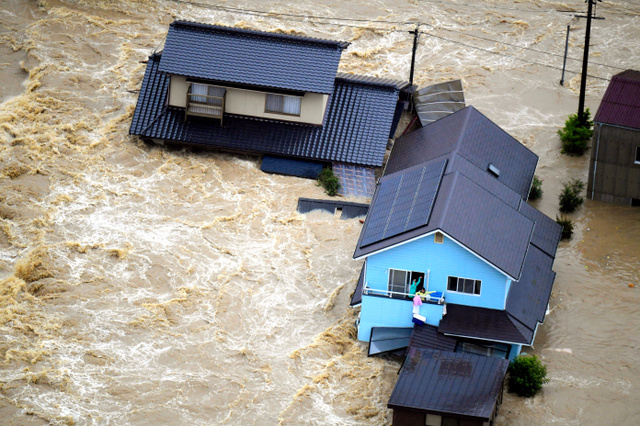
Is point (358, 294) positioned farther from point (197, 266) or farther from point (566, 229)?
point (566, 229)

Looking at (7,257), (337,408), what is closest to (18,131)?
(7,257)

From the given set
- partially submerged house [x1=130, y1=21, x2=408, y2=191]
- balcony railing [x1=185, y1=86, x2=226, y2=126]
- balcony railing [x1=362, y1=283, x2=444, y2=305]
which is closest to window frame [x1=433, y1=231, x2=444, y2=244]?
balcony railing [x1=362, y1=283, x2=444, y2=305]

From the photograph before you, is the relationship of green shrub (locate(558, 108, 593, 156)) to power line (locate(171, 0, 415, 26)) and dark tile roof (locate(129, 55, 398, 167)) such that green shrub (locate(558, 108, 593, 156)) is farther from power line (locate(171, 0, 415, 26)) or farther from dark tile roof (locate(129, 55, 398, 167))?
power line (locate(171, 0, 415, 26))

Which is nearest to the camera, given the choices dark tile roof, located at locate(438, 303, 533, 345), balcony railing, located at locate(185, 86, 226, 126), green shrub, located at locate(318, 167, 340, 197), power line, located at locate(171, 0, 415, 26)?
dark tile roof, located at locate(438, 303, 533, 345)

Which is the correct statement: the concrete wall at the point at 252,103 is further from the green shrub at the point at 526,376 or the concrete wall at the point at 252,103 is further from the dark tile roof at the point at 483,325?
the green shrub at the point at 526,376

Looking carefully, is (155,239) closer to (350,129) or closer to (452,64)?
(350,129)

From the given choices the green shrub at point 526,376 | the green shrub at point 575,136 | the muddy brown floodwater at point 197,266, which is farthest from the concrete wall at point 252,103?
the green shrub at point 526,376
